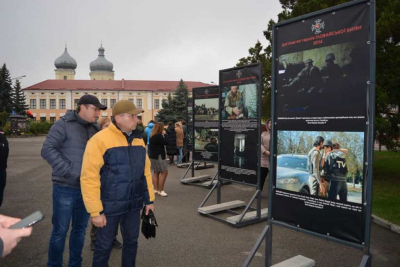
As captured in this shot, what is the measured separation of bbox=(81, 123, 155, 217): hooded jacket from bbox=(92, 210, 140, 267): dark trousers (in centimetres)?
10

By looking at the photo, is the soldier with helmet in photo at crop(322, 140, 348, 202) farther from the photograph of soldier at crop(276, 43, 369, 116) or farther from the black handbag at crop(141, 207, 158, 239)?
the black handbag at crop(141, 207, 158, 239)

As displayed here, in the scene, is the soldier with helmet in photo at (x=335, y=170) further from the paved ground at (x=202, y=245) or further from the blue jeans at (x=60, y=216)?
the blue jeans at (x=60, y=216)

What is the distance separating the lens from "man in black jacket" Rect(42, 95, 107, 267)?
11.8 feet

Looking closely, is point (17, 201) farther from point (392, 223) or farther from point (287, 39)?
point (392, 223)

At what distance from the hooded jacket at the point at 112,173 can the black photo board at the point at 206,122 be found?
19.5 ft

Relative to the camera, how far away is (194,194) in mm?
8734

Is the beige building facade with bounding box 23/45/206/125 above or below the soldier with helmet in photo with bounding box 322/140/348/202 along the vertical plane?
above

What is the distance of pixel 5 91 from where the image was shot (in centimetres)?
6134

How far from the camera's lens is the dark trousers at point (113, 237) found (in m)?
3.30

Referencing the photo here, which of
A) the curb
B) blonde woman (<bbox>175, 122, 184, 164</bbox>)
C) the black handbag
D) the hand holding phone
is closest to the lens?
the hand holding phone

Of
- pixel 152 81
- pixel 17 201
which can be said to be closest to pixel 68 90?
pixel 152 81

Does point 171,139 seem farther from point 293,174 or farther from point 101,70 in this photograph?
point 101,70

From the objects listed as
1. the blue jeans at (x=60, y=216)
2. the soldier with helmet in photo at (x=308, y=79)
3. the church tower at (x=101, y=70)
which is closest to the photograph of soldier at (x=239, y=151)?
the soldier with helmet in photo at (x=308, y=79)

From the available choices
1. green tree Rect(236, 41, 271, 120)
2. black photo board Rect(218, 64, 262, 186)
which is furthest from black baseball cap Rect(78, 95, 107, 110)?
green tree Rect(236, 41, 271, 120)
